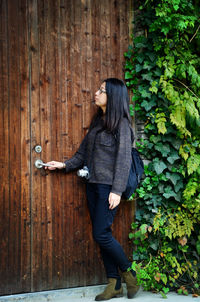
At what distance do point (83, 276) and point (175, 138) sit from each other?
1487 mm

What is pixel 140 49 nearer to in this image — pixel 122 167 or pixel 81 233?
pixel 122 167

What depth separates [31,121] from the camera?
289cm

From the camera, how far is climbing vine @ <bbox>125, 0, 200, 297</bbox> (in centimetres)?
306

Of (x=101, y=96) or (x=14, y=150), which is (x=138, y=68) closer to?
(x=101, y=96)

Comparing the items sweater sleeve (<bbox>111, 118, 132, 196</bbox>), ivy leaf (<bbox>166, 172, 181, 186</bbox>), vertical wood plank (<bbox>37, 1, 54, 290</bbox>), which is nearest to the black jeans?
sweater sleeve (<bbox>111, 118, 132, 196</bbox>)

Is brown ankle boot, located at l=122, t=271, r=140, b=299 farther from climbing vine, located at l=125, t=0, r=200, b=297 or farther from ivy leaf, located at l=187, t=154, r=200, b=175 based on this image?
ivy leaf, located at l=187, t=154, r=200, b=175

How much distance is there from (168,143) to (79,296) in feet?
5.13

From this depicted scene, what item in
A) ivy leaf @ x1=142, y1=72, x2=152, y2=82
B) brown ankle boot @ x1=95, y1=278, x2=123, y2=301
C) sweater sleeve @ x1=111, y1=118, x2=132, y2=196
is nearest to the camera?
sweater sleeve @ x1=111, y1=118, x2=132, y2=196

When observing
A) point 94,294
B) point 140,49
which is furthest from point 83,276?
point 140,49

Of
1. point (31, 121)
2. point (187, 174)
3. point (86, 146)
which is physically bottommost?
point (187, 174)

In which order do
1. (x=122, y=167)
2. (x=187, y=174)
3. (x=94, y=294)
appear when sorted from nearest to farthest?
1. (x=122, y=167)
2. (x=94, y=294)
3. (x=187, y=174)

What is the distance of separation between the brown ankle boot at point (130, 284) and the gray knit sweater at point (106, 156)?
0.73m

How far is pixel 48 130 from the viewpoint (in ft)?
9.70

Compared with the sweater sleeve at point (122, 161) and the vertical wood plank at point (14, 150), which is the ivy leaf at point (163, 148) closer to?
the sweater sleeve at point (122, 161)
